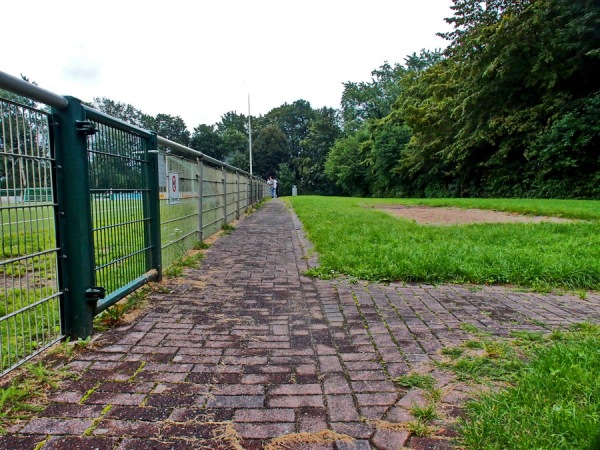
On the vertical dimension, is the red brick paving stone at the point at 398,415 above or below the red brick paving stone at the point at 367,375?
below

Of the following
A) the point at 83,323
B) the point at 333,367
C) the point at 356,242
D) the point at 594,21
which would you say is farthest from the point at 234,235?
the point at 594,21

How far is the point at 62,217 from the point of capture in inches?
110

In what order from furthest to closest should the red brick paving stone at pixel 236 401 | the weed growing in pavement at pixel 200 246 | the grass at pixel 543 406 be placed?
the weed growing in pavement at pixel 200 246 < the red brick paving stone at pixel 236 401 < the grass at pixel 543 406

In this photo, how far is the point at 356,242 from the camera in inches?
262

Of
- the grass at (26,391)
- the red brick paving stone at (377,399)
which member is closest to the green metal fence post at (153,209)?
the grass at (26,391)

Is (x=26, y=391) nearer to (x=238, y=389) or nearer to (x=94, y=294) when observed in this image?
(x=94, y=294)

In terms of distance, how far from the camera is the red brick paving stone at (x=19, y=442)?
1731 mm

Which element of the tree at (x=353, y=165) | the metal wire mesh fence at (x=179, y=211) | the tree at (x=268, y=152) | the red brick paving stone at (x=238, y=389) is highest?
the tree at (x=268, y=152)

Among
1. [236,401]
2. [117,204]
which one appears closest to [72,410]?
[236,401]

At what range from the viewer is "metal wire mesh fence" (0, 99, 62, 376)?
225 centimetres

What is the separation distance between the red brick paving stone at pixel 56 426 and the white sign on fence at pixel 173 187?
11.8 feet

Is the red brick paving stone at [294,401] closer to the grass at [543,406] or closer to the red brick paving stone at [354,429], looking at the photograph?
the red brick paving stone at [354,429]

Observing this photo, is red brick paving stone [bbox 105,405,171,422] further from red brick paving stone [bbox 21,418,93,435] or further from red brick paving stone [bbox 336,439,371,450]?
red brick paving stone [bbox 336,439,371,450]

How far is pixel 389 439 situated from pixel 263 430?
1.83 feet
